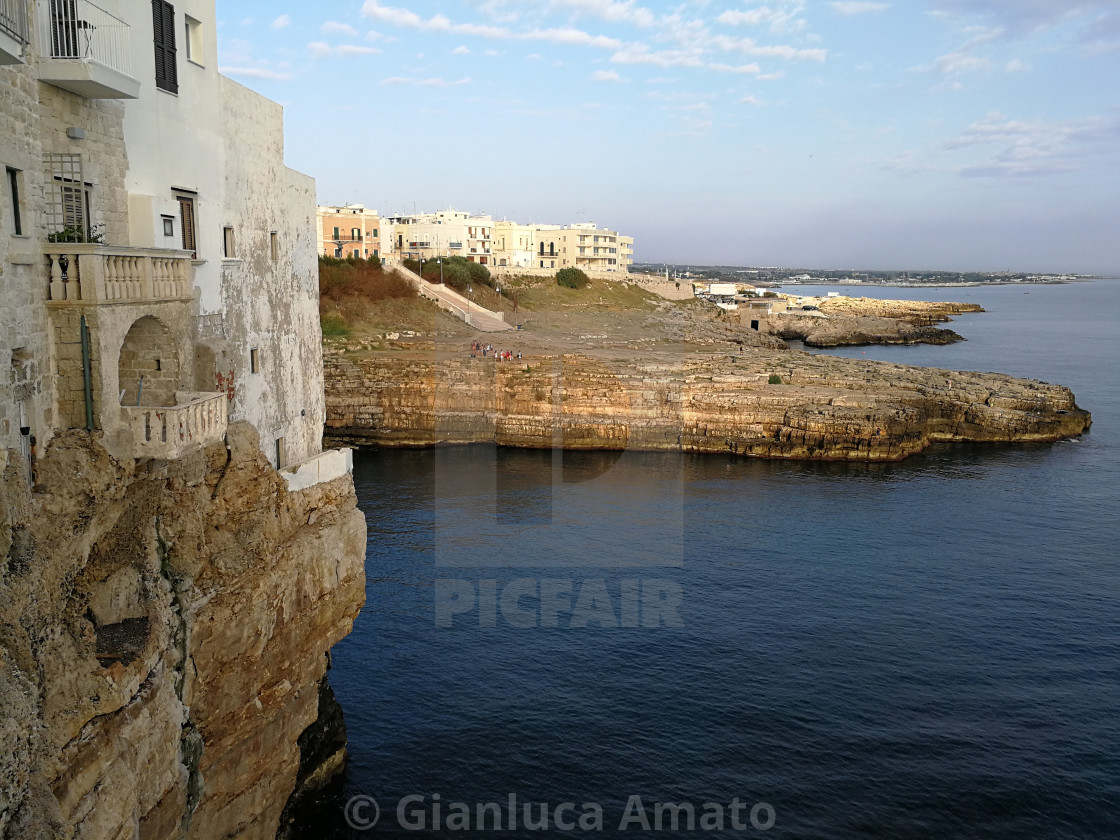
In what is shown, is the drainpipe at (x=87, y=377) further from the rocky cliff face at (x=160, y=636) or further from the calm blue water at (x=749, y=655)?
the calm blue water at (x=749, y=655)

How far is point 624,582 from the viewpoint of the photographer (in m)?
28.1

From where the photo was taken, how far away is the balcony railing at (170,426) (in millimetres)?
10242

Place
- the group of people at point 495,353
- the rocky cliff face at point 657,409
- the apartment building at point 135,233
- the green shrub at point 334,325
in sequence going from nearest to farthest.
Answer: the apartment building at point 135,233 → the rocky cliff face at point 657,409 → the group of people at point 495,353 → the green shrub at point 334,325

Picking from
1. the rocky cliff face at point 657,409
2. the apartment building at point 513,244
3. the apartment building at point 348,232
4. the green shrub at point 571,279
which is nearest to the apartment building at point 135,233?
the rocky cliff face at point 657,409

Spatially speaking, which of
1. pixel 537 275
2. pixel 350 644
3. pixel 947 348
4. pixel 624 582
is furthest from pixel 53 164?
pixel 947 348

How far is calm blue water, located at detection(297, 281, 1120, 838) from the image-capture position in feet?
58.4

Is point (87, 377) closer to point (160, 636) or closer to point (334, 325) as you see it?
point (160, 636)

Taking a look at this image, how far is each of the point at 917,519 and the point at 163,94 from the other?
3249cm

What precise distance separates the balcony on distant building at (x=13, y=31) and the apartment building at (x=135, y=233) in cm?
3

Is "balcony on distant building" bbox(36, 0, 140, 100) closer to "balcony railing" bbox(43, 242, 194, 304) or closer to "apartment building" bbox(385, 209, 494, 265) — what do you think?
"balcony railing" bbox(43, 242, 194, 304)

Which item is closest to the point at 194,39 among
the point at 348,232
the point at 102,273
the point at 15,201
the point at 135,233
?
the point at 135,233

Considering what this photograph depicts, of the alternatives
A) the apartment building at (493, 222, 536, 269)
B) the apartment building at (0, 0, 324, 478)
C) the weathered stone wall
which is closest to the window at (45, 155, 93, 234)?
the apartment building at (0, 0, 324, 478)

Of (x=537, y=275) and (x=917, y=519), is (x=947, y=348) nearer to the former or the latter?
(x=537, y=275)

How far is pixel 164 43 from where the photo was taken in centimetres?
1159
